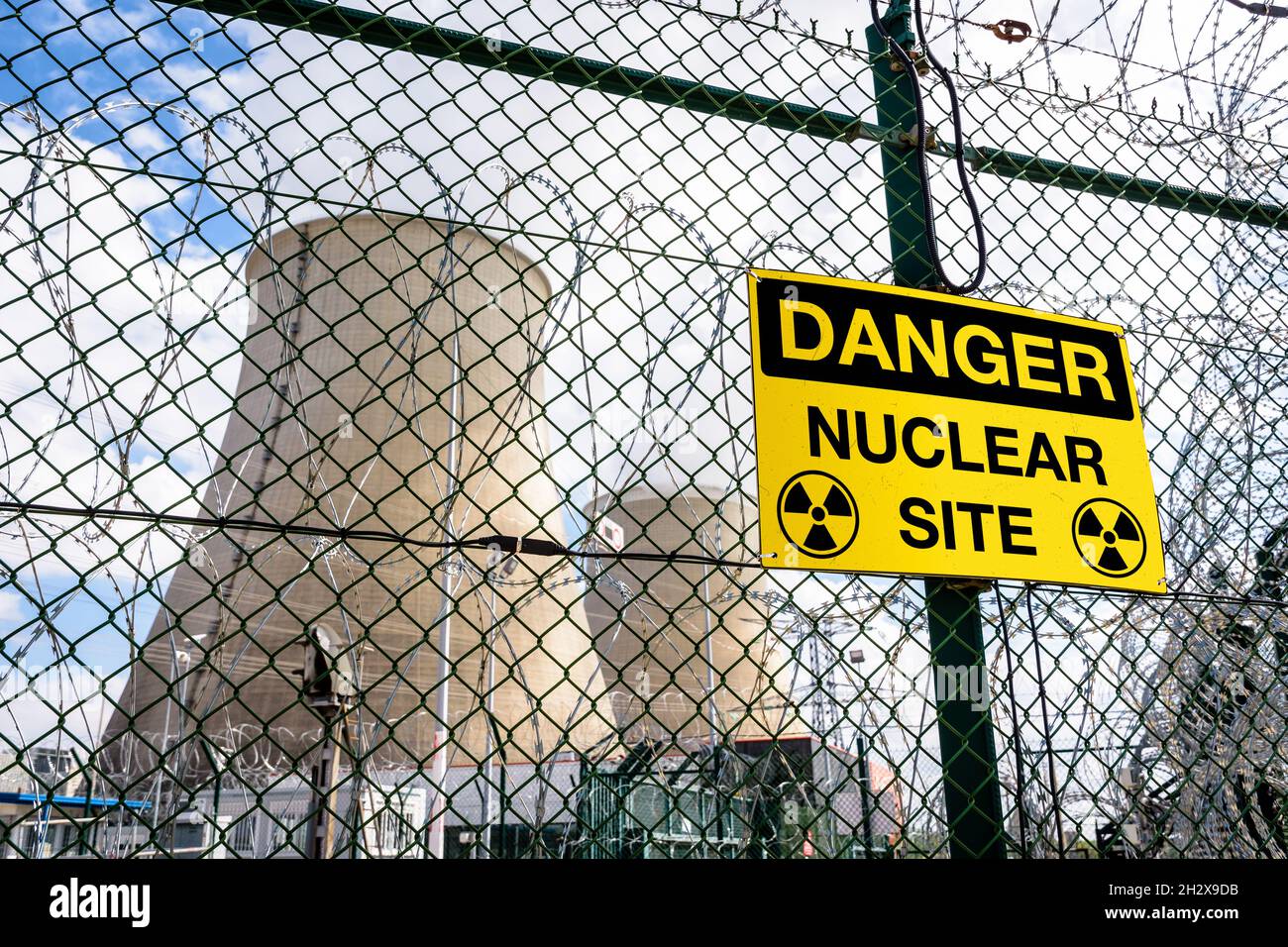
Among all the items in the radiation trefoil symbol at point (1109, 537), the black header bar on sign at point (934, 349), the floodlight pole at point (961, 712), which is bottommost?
the floodlight pole at point (961, 712)

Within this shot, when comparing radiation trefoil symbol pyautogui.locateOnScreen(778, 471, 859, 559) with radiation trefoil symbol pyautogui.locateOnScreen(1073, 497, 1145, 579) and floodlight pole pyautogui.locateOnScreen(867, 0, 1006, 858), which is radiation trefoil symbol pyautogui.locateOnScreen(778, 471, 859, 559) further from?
radiation trefoil symbol pyautogui.locateOnScreen(1073, 497, 1145, 579)

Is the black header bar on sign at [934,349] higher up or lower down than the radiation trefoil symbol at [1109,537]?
higher up

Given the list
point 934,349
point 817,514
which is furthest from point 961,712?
point 934,349

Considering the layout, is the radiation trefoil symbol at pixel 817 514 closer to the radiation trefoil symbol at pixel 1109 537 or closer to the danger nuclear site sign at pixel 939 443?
the danger nuclear site sign at pixel 939 443

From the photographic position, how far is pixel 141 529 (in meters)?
1.34

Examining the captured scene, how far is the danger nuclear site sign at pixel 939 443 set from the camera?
1.56m

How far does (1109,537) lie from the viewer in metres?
1.69

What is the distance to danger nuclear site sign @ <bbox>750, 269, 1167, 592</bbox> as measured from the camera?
1.56 meters

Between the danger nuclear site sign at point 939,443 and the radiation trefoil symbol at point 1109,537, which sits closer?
the danger nuclear site sign at point 939,443

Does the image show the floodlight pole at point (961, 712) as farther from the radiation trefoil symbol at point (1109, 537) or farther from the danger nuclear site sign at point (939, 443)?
the radiation trefoil symbol at point (1109, 537)

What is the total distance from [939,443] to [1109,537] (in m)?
0.36

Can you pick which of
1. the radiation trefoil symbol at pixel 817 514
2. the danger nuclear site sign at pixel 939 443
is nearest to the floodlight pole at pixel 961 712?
the danger nuclear site sign at pixel 939 443
